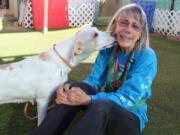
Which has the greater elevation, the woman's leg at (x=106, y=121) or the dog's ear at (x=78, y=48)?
the dog's ear at (x=78, y=48)

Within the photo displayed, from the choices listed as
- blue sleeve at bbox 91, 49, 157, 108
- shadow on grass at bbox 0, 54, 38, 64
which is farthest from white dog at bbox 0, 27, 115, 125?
shadow on grass at bbox 0, 54, 38, 64

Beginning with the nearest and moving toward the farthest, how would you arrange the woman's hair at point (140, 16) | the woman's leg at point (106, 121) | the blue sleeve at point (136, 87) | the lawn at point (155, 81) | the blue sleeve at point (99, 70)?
the woman's leg at point (106, 121) < the blue sleeve at point (136, 87) < the woman's hair at point (140, 16) < the blue sleeve at point (99, 70) < the lawn at point (155, 81)

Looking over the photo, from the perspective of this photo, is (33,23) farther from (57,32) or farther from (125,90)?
(125,90)

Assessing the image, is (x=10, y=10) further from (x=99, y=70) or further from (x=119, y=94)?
(x=119, y=94)

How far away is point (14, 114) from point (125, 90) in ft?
4.97

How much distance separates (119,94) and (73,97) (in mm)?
327

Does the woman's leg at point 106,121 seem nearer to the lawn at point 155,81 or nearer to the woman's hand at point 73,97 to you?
the woman's hand at point 73,97

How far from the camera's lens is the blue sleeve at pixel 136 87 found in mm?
2289

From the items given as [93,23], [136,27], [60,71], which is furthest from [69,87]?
[93,23]

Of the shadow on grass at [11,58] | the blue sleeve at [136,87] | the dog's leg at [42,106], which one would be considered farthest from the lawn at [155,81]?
the blue sleeve at [136,87]

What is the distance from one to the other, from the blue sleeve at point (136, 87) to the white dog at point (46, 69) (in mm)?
356

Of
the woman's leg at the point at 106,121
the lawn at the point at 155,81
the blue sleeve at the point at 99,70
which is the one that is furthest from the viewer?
the lawn at the point at 155,81

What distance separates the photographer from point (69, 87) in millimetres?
2480

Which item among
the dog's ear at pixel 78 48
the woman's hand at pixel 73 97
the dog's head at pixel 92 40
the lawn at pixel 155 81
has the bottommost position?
the lawn at pixel 155 81
